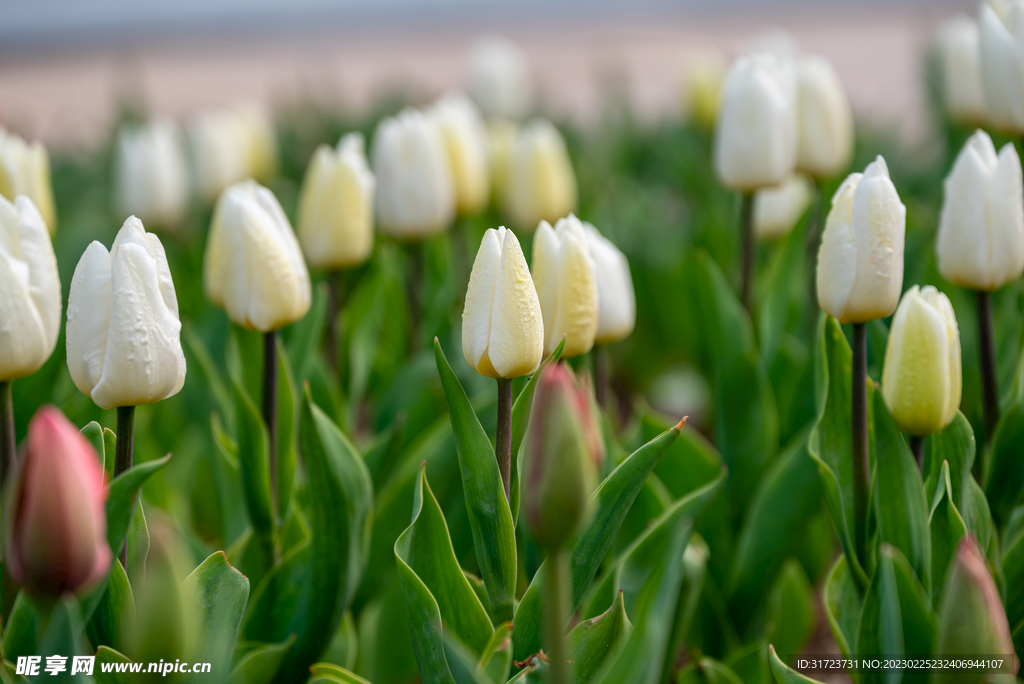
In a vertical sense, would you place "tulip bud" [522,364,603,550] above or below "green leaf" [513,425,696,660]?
above

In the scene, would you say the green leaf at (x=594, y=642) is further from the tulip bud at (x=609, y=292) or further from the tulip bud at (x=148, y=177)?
the tulip bud at (x=148, y=177)

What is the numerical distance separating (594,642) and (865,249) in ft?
1.43

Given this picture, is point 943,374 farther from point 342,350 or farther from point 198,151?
point 198,151

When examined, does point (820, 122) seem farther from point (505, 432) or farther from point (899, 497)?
point (505, 432)

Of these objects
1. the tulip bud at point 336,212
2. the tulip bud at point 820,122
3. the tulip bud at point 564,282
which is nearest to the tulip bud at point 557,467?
the tulip bud at point 564,282

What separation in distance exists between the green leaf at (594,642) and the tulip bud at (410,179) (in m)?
0.85

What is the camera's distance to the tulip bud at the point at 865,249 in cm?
83

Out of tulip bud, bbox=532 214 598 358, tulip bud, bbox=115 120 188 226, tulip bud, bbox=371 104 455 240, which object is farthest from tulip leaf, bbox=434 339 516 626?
tulip bud, bbox=115 120 188 226

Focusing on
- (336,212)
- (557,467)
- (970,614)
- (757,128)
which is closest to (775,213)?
(757,128)

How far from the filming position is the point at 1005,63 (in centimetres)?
119

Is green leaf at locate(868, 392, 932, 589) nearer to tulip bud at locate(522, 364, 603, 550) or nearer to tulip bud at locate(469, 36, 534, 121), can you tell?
tulip bud at locate(522, 364, 603, 550)

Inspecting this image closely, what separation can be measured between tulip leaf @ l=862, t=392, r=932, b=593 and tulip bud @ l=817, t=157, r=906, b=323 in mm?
107

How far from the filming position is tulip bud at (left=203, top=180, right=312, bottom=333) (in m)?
1.00

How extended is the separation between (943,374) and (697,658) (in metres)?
0.47
